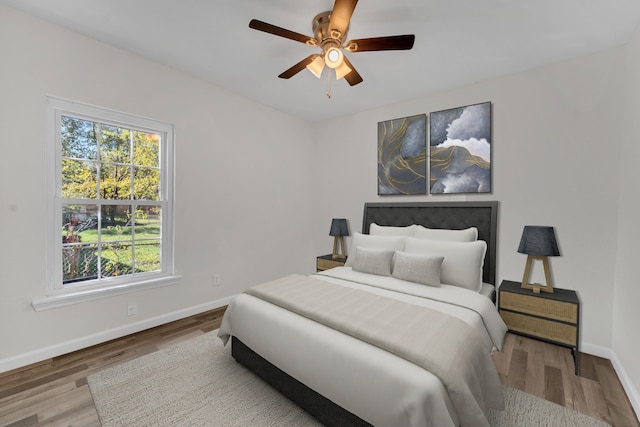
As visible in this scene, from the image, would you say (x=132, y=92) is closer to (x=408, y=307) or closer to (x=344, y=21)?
(x=344, y=21)

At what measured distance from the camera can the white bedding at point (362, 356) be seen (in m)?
1.24

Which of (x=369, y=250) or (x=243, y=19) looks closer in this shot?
(x=243, y=19)

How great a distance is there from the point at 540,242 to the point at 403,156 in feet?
5.78

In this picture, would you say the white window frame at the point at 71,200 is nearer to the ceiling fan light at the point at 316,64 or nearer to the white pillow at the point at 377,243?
the ceiling fan light at the point at 316,64

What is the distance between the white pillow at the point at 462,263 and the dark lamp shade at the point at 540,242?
35 cm

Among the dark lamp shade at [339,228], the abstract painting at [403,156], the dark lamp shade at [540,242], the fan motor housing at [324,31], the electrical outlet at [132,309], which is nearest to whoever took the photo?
the fan motor housing at [324,31]

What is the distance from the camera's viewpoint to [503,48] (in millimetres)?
2424

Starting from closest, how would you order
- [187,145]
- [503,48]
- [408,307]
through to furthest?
1. [408,307]
2. [503,48]
3. [187,145]

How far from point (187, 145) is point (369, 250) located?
2.36 meters

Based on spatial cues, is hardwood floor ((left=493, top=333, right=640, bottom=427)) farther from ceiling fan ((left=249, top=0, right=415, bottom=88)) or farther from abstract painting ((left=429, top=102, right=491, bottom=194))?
ceiling fan ((left=249, top=0, right=415, bottom=88))

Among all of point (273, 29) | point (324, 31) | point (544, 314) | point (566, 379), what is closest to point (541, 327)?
point (544, 314)

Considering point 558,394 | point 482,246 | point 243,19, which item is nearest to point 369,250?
point 482,246

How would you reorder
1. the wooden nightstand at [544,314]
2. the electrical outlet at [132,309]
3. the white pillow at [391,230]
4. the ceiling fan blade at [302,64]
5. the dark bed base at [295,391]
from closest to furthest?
the dark bed base at [295,391], the ceiling fan blade at [302,64], the wooden nightstand at [544,314], the electrical outlet at [132,309], the white pillow at [391,230]

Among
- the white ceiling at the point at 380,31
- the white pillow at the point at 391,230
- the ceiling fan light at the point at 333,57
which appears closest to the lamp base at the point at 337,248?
the white pillow at the point at 391,230
